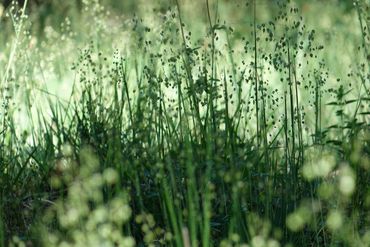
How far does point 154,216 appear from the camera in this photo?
257 centimetres

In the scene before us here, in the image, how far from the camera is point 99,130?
303 centimetres

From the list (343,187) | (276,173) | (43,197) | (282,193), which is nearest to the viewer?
(343,187)

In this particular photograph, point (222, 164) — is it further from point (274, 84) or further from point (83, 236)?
point (274, 84)

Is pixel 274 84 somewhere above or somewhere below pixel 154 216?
above

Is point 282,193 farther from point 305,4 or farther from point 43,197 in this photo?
point 305,4

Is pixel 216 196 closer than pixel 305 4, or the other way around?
pixel 216 196

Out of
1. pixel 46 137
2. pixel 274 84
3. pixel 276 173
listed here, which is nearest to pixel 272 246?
pixel 276 173

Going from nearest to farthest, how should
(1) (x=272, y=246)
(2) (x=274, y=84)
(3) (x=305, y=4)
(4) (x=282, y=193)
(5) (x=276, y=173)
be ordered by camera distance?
(1) (x=272, y=246) < (4) (x=282, y=193) < (5) (x=276, y=173) < (2) (x=274, y=84) < (3) (x=305, y=4)

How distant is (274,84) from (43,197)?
3274 millimetres

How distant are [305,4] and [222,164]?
574cm

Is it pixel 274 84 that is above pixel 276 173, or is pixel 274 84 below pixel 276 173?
above

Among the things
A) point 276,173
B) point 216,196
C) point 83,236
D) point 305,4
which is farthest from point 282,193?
point 305,4

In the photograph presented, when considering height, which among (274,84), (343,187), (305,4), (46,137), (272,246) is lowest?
(272,246)

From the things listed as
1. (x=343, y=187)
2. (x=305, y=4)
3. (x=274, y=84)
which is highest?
(x=305, y=4)
